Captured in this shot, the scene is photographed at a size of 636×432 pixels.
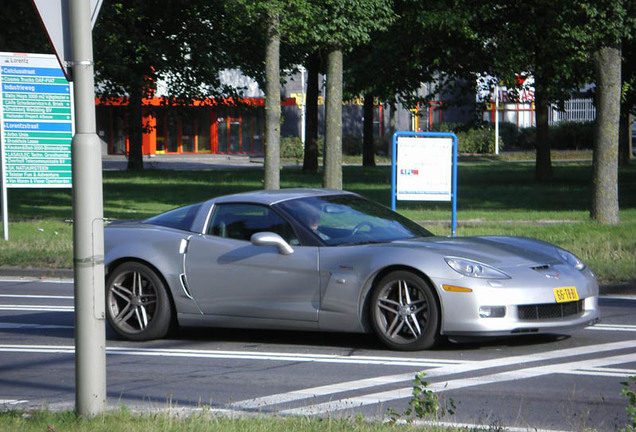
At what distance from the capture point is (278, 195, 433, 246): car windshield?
28.5ft

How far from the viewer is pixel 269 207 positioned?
29.0 ft

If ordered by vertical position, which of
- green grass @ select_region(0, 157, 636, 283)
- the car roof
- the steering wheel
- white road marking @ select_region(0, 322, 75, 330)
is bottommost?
white road marking @ select_region(0, 322, 75, 330)

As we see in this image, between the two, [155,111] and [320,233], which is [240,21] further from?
[155,111]

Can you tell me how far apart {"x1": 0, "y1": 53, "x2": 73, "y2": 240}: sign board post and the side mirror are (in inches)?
393

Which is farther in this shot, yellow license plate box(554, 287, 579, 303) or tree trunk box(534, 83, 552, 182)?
tree trunk box(534, 83, 552, 182)

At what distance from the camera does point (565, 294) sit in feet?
26.2

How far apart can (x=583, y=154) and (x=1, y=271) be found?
49.6m

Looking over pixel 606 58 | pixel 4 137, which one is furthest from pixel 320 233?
pixel 606 58

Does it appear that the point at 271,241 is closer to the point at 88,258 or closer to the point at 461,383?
the point at 461,383

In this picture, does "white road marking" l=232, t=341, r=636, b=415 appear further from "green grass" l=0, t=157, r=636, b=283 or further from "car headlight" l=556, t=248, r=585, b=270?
"green grass" l=0, t=157, r=636, b=283

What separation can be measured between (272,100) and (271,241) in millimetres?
9380

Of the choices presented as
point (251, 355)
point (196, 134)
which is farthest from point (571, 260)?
point (196, 134)

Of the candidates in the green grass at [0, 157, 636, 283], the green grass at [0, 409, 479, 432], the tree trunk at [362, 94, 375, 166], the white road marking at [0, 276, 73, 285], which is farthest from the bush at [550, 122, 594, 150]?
the green grass at [0, 409, 479, 432]

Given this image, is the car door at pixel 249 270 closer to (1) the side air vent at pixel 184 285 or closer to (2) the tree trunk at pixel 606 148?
(1) the side air vent at pixel 184 285
